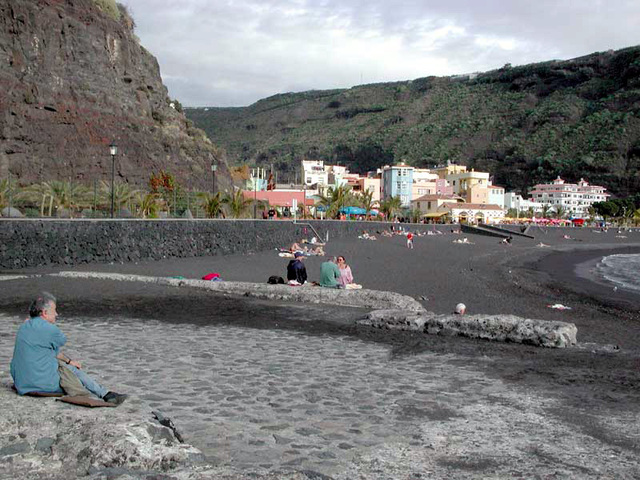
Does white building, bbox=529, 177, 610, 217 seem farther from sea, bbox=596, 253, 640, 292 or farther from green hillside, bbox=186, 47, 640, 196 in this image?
sea, bbox=596, 253, 640, 292

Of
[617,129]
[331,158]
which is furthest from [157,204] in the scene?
[331,158]

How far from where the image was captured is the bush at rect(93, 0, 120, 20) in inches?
2143

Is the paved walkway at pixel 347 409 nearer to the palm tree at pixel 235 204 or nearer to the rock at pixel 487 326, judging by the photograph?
the rock at pixel 487 326

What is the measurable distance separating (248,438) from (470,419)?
6.29ft

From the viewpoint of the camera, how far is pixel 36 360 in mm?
5098

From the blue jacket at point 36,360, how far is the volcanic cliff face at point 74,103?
3858 centimetres

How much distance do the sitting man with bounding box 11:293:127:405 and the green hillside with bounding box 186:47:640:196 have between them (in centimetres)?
14090

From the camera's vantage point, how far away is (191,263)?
936 inches

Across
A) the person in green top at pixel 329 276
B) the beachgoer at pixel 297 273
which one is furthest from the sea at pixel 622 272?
the person in green top at pixel 329 276

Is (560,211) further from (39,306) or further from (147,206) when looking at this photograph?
(39,306)

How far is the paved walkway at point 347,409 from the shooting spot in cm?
429

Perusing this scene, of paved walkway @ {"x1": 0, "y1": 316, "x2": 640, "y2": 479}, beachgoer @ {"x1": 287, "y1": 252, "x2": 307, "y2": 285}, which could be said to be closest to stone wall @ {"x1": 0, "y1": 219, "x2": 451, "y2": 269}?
beachgoer @ {"x1": 287, "y1": 252, "x2": 307, "y2": 285}

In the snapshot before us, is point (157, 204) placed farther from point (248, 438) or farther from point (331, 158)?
point (331, 158)

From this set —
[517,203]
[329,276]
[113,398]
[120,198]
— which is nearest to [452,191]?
[517,203]
